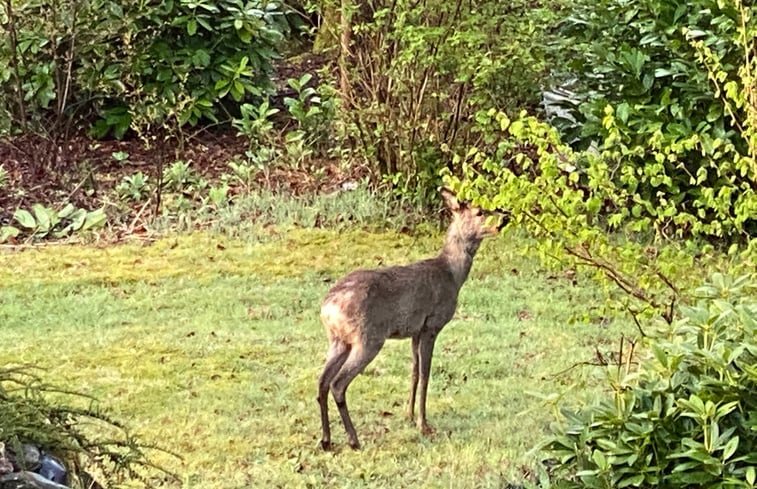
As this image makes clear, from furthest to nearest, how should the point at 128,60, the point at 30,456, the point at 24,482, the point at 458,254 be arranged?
the point at 128,60, the point at 458,254, the point at 30,456, the point at 24,482

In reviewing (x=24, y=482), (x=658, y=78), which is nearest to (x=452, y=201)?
(x=24, y=482)

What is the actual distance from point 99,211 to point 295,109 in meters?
2.40

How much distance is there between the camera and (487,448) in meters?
5.30

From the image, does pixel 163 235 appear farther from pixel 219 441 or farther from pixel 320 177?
pixel 219 441

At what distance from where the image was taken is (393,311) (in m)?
5.47

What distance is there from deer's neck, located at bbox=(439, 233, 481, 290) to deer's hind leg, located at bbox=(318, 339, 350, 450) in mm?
946

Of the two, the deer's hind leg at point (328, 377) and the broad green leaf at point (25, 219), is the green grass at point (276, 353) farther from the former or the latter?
the broad green leaf at point (25, 219)

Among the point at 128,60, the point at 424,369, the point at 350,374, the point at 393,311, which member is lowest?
the point at 128,60

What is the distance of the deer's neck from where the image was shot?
607 cm

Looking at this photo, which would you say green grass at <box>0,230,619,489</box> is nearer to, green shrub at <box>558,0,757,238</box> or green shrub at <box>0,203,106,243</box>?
green shrub at <box>0,203,106,243</box>

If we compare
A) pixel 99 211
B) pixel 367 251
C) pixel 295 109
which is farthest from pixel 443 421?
pixel 295 109

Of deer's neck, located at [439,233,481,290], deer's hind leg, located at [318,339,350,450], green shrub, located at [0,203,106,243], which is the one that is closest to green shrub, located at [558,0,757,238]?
deer's neck, located at [439,233,481,290]

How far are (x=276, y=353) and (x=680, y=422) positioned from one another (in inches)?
136

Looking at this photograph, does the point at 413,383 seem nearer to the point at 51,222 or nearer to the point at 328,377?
the point at 328,377
